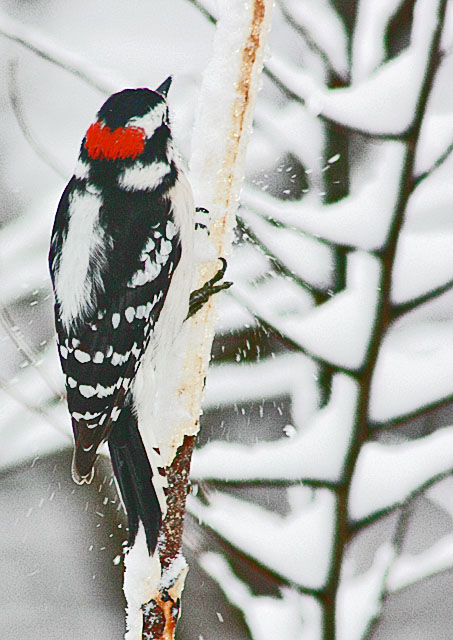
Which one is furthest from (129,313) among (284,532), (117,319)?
(284,532)

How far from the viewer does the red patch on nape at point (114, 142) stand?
830 millimetres

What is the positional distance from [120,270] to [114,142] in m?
0.14

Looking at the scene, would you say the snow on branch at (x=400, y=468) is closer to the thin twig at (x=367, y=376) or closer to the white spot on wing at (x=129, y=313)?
the thin twig at (x=367, y=376)

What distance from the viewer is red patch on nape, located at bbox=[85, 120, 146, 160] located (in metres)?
0.83

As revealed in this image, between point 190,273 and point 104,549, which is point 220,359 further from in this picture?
point 104,549

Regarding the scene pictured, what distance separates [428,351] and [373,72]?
2.01ft

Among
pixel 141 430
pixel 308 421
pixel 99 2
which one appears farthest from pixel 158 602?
pixel 99 2

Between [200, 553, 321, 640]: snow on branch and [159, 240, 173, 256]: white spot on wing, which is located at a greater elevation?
[159, 240, 173, 256]: white spot on wing

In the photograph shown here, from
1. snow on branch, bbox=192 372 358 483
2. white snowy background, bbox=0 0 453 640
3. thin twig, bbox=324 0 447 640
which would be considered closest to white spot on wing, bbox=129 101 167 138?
white snowy background, bbox=0 0 453 640

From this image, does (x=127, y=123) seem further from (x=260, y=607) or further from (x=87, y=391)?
(x=260, y=607)

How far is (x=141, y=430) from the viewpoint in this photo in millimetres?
825

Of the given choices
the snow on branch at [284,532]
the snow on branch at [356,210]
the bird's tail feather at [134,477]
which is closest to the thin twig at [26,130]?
the snow on branch at [356,210]

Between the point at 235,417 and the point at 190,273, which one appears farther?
the point at 235,417

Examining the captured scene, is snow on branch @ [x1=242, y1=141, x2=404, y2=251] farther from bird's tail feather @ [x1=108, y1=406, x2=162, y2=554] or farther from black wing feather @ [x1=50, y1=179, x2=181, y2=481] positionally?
bird's tail feather @ [x1=108, y1=406, x2=162, y2=554]
